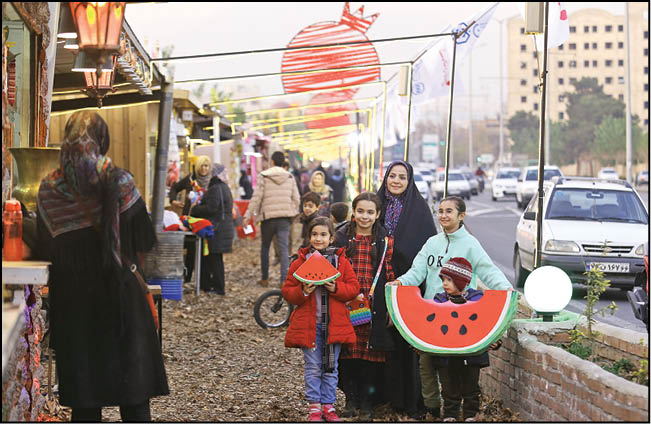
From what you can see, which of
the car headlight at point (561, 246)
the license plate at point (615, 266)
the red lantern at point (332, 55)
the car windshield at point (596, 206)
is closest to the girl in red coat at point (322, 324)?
the red lantern at point (332, 55)

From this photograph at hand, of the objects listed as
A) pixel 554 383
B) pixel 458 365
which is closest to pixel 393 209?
pixel 458 365

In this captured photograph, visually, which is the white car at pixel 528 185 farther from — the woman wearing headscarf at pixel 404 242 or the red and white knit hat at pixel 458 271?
the red and white knit hat at pixel 458 271

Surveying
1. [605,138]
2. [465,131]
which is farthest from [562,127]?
[465,131]

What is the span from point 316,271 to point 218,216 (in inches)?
300

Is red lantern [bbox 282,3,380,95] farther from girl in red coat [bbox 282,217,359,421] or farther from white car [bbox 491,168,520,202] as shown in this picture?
white car [bbox 491,168,520,202]

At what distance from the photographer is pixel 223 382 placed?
27.2ft

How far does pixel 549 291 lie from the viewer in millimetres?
7113

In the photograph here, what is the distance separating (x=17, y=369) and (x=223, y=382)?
314cm

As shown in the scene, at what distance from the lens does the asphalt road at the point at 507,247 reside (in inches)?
481

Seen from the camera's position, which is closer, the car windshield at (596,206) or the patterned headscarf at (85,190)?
the patterned headscarf at (85,190)

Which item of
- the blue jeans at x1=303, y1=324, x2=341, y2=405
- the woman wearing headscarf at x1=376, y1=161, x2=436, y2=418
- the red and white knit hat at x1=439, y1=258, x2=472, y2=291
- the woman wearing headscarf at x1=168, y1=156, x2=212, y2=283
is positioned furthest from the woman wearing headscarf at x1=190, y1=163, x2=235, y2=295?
the red and white knit hat at x1=439, y1=258, x2=472, y2=291

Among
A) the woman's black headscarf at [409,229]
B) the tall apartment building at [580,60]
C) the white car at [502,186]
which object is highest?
the tall apartment building at [580,60]

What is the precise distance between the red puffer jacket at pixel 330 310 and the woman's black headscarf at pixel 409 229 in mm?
399

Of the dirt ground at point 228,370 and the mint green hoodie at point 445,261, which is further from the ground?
the mint green hoodie at point 445,261
